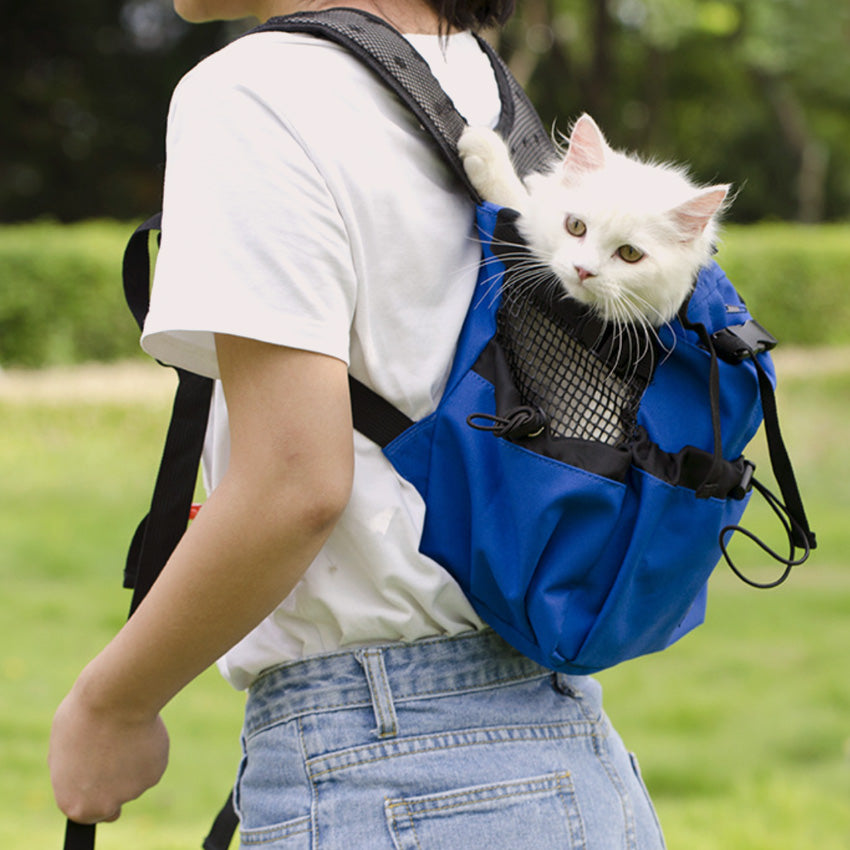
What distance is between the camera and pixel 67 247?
10.7 metres

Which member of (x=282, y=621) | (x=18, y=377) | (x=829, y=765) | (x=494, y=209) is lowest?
(x=18, y=377)

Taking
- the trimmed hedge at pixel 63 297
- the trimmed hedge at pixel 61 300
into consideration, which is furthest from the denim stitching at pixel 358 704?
the trimmed hedge at pixel 61 300

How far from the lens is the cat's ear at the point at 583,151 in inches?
61.0

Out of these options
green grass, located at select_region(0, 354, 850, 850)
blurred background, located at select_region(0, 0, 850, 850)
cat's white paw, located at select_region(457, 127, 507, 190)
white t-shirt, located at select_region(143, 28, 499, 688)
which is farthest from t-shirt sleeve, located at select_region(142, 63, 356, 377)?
green grass, located at select_region(0, 354, 850, 850)

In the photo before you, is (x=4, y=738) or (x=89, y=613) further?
(x=89, y=613)

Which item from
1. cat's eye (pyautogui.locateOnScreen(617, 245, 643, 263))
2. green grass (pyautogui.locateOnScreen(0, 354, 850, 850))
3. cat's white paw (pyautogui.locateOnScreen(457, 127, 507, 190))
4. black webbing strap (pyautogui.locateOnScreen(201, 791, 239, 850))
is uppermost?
cat's white paw (pyautogui.locateOnScreen(457, 127, 507, 190))

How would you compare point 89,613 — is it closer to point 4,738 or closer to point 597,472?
point 4,738

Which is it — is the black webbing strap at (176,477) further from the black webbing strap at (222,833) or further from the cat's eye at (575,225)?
the cat's eye at (575,225)

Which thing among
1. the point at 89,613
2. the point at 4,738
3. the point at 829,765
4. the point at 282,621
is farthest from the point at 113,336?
the point at 282,621

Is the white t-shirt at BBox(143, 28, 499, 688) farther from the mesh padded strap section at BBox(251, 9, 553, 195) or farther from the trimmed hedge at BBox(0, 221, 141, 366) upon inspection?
the trimmed hedge at BBox(0, 221, 141, 366)

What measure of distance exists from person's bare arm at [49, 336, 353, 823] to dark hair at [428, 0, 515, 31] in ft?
1.95

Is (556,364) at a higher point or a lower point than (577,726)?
higher

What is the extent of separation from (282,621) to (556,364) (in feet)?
1.47

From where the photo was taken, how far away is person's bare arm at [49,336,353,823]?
1122 mm
